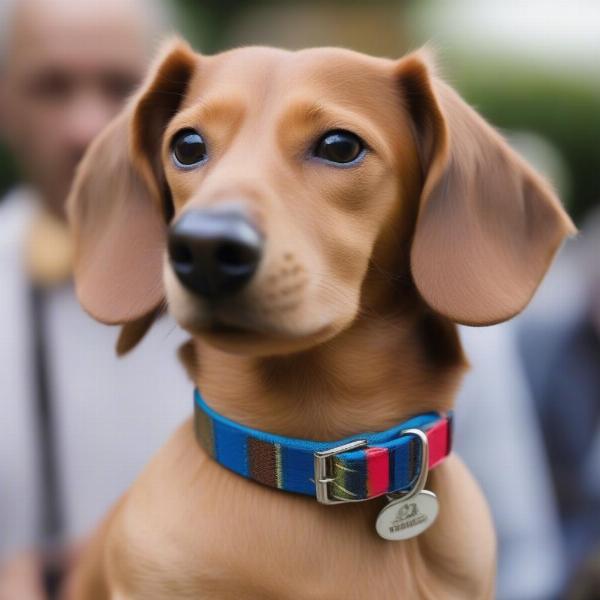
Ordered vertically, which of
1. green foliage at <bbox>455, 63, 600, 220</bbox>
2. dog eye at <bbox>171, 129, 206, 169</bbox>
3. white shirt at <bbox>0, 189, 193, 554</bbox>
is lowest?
green foliage at <bbox>455, 63, 600, 220</bbox>

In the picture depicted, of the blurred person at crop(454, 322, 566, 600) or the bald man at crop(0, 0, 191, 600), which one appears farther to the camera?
the blurred person at crop(454, 322, 566, 600)

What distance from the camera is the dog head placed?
3.34 ft

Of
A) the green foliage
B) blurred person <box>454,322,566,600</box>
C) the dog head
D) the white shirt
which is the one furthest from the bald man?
the green foliage

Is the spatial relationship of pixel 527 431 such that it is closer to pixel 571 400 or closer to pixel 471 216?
pixel 571 400

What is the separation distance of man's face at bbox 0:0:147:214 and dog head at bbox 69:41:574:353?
1.05m

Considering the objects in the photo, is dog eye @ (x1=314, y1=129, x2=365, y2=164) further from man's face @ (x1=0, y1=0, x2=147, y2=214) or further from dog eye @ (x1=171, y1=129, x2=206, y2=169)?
man's face @ (x1=0, y1=0, x2=147, y2=214)

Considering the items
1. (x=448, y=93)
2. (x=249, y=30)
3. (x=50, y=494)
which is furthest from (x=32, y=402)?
(x=249, y=30)

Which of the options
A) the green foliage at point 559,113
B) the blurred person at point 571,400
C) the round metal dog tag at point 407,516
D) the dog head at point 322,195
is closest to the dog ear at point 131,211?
the dog head at point 322,195

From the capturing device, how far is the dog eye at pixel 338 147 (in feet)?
3.59

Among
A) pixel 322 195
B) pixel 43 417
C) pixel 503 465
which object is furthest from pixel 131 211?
pixel 503 465

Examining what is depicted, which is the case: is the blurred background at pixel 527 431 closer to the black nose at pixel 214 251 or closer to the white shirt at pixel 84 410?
the white shirt at pixel 84 410

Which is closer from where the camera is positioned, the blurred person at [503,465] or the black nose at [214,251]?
the black nose at [214,251]

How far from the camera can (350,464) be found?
3.50 ft

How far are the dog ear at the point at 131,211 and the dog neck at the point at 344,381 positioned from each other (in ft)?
0.42
